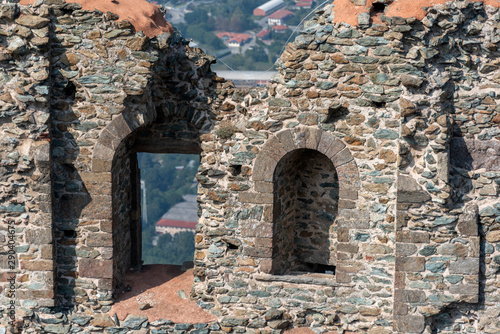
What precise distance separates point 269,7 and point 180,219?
1345 cm

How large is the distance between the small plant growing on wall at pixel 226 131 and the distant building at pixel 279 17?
34122 mm

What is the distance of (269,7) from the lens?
5153 centimetres

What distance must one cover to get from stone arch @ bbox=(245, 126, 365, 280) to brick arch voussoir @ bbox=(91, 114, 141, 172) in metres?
2.08

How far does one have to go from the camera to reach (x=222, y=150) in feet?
45.6

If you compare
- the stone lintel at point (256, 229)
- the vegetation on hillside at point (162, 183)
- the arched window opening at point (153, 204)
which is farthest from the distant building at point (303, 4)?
the stone lintel at point (256, 229)

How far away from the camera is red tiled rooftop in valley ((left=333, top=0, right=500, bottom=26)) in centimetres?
1264

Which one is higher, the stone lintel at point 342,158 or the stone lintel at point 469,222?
the stone lintel at point 342,158

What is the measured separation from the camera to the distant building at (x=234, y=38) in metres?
45.4

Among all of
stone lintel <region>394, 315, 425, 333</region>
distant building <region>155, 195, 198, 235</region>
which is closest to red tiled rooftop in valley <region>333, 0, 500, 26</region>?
stone lintel <region>394, 315, 425, 333</region>

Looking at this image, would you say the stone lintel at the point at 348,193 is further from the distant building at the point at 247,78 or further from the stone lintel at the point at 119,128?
the stone lintel at the point at 119,128

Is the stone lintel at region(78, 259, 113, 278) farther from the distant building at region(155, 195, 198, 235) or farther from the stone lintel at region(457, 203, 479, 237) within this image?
the distant building at region(155, 195, 198, 235)

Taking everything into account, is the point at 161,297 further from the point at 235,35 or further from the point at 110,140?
the point at 235,35

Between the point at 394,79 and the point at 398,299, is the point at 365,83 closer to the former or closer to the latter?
the point at 394,79

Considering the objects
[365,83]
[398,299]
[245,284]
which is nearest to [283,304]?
[245,284]
